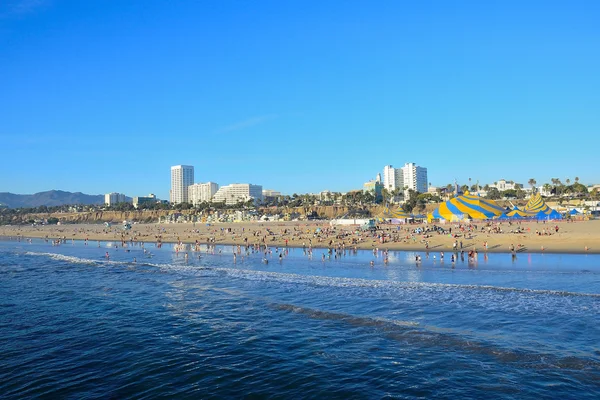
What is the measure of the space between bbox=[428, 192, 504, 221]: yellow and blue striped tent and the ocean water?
3839cm

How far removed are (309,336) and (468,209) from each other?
5528cm

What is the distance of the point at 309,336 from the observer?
Result: 13.1 metres

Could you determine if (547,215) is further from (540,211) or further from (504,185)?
(504,185)

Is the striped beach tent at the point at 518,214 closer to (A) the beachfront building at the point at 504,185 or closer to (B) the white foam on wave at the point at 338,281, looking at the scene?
(B) the white foam on wave at the point at 338,281

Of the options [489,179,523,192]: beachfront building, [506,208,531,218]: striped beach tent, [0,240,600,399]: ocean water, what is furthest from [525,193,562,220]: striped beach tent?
[489,179,523,192]: beachfront building

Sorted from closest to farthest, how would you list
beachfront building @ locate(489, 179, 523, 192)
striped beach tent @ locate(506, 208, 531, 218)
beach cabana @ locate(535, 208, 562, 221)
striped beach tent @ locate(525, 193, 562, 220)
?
beach cabana @ locate(535, 208, 562, 221)
striped beach tent @ locate(525, 193, 562, 220)
striped beach tent @ locate(506, 208, 531, 218)
beachfront building @ locate(489, 179, 523, 192)

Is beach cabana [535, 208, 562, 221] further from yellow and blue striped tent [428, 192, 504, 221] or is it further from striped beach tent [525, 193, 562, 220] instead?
yellow and blue striped tent [428, 192, 504, 221]

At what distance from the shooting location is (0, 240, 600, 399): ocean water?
30.9ft

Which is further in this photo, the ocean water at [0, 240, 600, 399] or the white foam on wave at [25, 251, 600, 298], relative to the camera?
the white foam on wave at [25, 251, 600, 298]

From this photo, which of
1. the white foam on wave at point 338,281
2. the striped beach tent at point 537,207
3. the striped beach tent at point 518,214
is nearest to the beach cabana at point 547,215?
the striped beach tent at point 537,207

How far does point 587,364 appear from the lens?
33.3 feet

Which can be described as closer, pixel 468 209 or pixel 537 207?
pixel 468 209

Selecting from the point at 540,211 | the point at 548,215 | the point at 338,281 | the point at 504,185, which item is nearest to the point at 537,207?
the point at 540,211

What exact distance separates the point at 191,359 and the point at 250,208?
124980 mm
